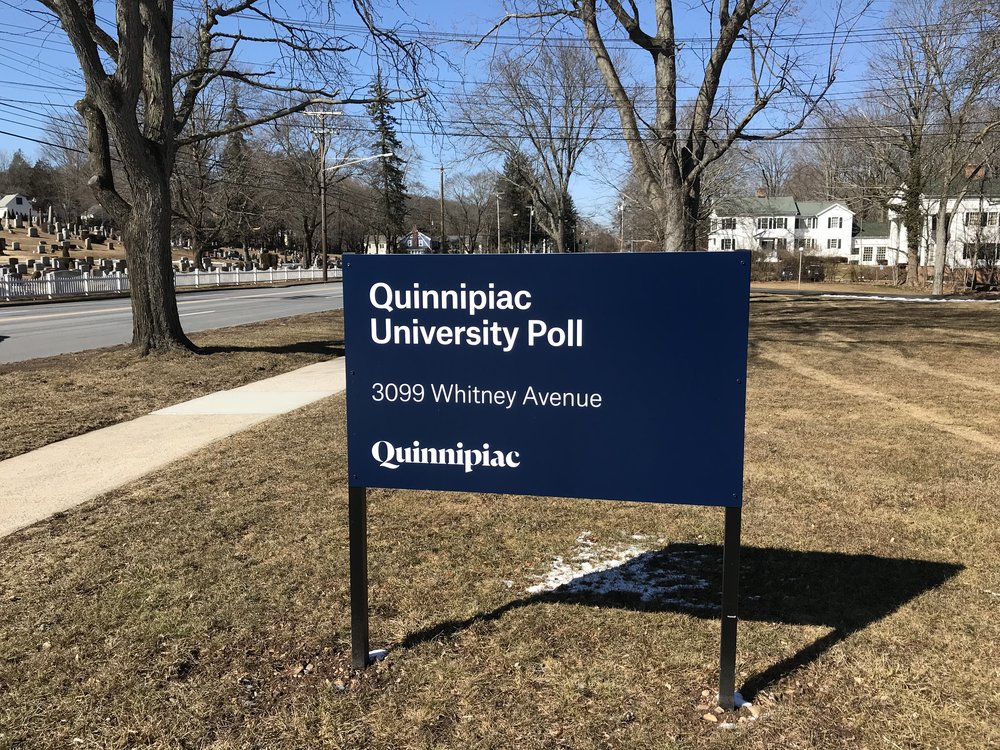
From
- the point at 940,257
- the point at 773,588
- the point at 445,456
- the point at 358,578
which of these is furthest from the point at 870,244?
the point at 358,578

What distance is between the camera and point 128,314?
21.6 metres

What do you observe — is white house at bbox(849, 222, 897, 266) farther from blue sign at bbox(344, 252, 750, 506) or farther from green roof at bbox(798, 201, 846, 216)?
blue sign at bbox(344, 252, 750, 506)

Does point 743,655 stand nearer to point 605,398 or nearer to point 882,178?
point 605,398

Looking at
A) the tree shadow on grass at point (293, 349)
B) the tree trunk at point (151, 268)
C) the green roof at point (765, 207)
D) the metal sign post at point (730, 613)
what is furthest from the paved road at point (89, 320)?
the green roof at point (765, 207)

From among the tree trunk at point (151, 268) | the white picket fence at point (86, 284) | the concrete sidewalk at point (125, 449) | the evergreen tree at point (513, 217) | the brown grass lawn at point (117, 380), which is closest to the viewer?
the concrete sidewalk at point (125, 449)

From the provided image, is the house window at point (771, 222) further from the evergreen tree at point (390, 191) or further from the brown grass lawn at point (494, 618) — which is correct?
the brown grass lawn at point (494, 618)

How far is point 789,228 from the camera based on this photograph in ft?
251

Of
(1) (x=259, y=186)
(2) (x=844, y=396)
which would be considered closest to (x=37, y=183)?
(1) (x=259, y=186)

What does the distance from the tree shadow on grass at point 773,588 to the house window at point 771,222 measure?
76.2 meters

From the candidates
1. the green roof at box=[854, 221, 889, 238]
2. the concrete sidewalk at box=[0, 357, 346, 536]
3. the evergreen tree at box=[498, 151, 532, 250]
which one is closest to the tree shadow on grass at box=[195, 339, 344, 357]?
the concrete sidewalk at box=[0, 357, 346, 536]

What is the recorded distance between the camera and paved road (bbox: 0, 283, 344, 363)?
1399cm

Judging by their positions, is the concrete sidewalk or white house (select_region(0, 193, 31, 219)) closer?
the concrete sidewalk

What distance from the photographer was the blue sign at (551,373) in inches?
105

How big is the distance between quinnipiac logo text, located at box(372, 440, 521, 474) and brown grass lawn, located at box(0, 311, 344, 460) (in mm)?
4631
